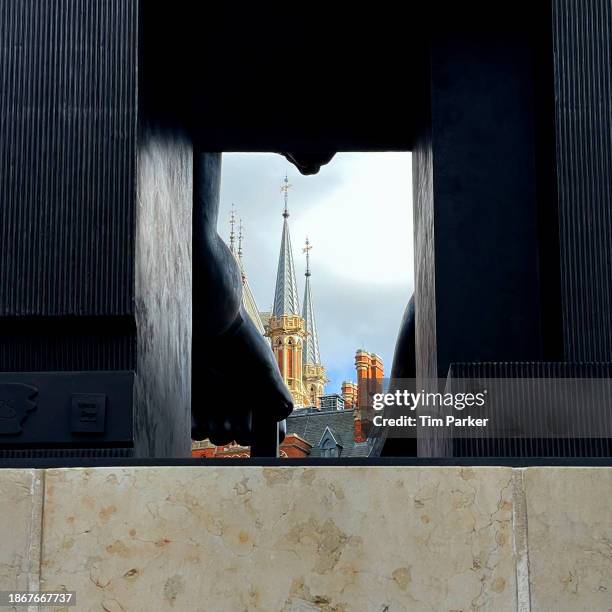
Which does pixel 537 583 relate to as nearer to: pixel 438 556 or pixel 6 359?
pixel 438 556

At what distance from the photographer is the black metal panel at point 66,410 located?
895 centimetres

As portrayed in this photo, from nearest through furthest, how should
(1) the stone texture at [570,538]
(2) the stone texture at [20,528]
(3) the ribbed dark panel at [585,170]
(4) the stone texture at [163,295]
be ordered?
Answer: 1. (1) the stone texture at [570,538]
2. (2) the stone texture at [20,528]
3. (3) the ribbed dark panel at [585,170]
4. (4) the stone texture at [163,295]

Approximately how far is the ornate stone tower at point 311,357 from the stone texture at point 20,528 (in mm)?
106174

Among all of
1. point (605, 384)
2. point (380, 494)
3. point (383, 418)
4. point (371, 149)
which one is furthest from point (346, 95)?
point (380, 494)

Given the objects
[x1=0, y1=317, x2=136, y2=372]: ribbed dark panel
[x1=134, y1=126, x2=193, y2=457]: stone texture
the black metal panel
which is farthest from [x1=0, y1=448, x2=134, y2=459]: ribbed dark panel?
[x1=0, y1=317, x2=136, y2=372]: ribbed dark panel

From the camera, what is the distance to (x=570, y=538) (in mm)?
7789

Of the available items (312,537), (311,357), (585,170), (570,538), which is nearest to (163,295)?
(585,170)

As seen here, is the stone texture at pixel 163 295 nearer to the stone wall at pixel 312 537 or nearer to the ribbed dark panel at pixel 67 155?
the ribbed dark panel at pixel 67 155

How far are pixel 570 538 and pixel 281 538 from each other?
1.68 meters

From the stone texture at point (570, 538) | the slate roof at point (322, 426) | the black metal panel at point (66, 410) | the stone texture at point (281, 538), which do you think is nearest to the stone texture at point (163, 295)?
the black metal panel at point (66, 410)

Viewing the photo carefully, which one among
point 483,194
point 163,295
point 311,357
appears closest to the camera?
point 483,194

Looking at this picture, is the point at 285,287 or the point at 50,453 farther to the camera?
the point at 285,287

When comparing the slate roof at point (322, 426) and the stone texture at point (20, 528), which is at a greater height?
the slate roof at point (322, 426)

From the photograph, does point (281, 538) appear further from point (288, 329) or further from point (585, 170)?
point (288, 329)
